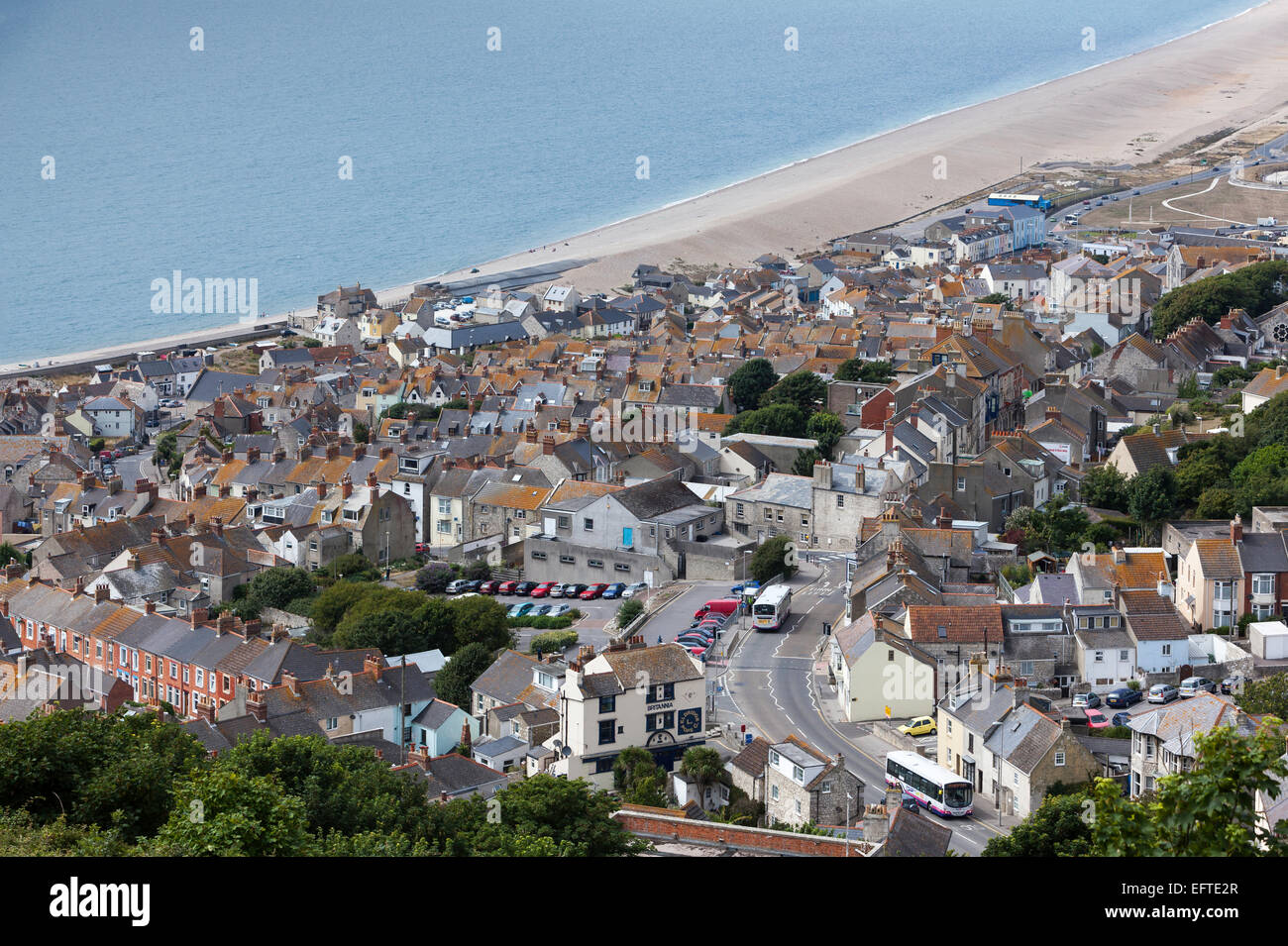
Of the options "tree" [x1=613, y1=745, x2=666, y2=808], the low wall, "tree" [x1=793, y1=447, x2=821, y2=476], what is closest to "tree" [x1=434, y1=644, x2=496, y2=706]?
"tree" [x1=613, y1=745, x2=666, y2=808]

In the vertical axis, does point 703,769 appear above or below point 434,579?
below

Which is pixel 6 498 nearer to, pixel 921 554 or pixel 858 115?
pixel 921 554

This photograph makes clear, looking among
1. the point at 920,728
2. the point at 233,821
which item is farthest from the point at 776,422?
the point at 233,821

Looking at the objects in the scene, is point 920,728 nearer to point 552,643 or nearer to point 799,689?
point 799,689

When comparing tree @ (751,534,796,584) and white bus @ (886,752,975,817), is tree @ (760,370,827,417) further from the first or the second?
white bus @ (886,752,975,817)

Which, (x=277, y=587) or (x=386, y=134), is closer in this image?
(x=277, y=587)
